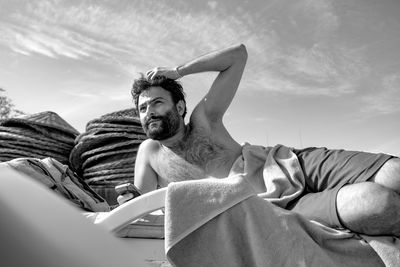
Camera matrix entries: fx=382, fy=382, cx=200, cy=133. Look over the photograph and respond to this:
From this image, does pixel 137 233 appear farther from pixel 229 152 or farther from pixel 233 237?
pixel 229 152

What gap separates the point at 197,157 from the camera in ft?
7.38

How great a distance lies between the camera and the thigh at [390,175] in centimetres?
142

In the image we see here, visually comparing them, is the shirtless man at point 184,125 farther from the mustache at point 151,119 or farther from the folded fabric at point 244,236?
the folded fabric at point 244,236

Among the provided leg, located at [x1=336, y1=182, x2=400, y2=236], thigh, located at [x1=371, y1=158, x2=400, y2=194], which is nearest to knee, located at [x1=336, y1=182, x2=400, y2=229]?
leg, located at [x1=336, y1=182, x2=400, y2=236]

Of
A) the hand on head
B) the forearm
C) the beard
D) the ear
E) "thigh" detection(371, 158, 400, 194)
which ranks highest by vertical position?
the forearm

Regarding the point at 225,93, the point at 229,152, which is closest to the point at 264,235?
the point at 229,152

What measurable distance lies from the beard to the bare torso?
0.10 metres

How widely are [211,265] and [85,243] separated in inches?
33.9

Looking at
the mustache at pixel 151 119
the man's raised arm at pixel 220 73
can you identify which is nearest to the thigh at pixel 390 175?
the man's raised arm at pixel 220 73

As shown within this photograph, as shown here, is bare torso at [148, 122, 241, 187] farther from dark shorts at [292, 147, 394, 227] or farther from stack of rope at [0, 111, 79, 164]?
stack of rope at [0, 111, 79, 164]

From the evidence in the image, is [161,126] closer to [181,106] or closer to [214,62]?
[181,106]

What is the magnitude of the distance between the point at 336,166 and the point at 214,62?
1047mm

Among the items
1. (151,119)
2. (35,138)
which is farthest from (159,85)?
(35,138)

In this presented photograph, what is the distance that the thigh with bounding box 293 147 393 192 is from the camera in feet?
5.16
